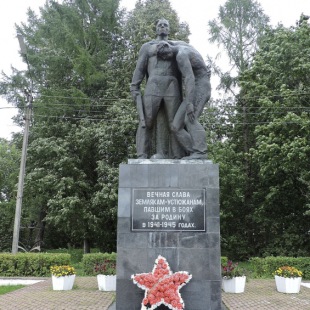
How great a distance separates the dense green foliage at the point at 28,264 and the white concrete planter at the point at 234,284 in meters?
6.27

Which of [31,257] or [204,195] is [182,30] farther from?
[204,195]

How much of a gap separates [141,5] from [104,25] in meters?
2.77

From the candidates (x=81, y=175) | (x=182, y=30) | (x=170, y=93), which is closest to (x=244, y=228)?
(x=81, y=175)

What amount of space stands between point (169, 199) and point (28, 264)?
8.47 m

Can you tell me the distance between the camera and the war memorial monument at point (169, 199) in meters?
6.73

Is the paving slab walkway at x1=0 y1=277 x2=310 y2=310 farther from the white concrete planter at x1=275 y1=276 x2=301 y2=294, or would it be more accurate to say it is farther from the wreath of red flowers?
the wreath of red flowers

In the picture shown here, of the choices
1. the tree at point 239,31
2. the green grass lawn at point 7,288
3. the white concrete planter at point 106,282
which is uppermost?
the tree at point 239,31

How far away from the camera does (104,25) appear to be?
77.9 ft

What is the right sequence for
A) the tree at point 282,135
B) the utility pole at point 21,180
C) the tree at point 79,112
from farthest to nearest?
the tree at point 79,112, the tree at point 282,135, the utility pole at point 21,180

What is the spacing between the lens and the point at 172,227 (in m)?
7.02

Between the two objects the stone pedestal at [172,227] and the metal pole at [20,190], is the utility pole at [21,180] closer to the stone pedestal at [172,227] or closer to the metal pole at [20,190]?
the metal pole at [20,190]

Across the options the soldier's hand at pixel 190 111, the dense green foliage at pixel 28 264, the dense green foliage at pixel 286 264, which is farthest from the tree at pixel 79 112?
the soldier's hand at pixel 190 111

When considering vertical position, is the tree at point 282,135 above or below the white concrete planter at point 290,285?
above

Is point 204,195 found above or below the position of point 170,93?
below
